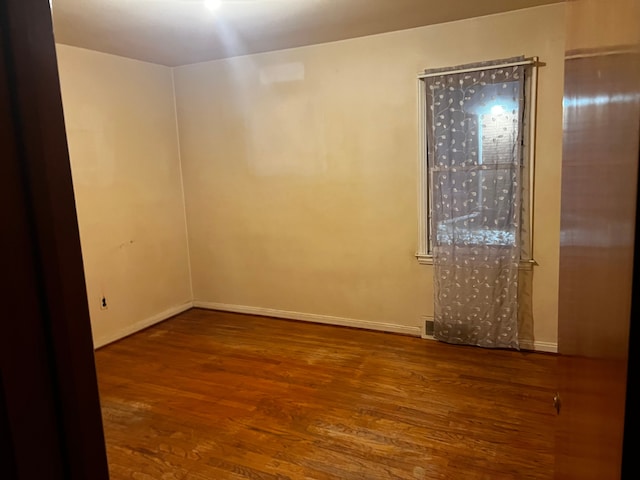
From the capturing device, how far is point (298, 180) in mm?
4301

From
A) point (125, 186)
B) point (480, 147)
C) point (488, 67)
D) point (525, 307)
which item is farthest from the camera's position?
point (125, 186)

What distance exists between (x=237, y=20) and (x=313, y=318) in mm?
2697

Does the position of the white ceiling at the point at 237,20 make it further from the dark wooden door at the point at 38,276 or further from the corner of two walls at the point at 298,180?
the dark wooden door at the point at 38,276

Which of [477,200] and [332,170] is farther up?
[332,170]

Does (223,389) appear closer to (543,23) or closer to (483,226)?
(483,226)

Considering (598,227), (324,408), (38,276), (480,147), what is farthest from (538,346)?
(38,276)

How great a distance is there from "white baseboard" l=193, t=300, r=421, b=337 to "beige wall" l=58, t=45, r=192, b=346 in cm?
43

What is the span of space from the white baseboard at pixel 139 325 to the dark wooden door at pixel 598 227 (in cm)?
396

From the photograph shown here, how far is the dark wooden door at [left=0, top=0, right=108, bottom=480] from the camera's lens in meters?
0.49

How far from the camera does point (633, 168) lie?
0.55 metres

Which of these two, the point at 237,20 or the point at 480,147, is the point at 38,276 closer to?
the point at 237,20

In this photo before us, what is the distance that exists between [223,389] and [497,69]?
3.04m

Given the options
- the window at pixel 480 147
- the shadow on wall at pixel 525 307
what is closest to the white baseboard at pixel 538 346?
the shadow on wall at pixel 525 307

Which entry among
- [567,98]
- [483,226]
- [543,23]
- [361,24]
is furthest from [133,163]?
[567,98]
